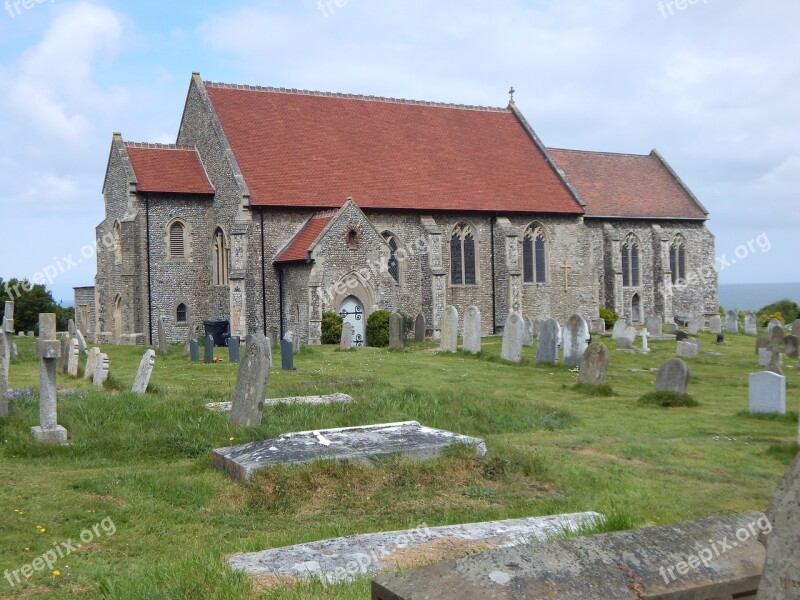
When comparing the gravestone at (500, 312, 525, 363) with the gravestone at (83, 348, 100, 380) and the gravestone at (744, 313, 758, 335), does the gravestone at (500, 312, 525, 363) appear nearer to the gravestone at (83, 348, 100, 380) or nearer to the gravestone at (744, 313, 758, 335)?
the gravestone at (83, 348, 100, 380)

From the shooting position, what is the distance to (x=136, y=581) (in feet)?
16.9

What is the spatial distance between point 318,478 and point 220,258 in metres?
22.6

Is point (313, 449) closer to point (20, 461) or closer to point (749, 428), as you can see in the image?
point (20, 461)

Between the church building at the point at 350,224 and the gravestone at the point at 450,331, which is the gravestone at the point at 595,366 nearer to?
the gravestone at the point at 450,331

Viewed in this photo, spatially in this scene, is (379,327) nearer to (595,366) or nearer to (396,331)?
(396,331)

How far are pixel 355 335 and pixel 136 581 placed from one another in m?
23.2

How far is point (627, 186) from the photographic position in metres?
40.0

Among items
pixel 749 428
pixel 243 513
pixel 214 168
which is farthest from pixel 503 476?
pixel 214 168

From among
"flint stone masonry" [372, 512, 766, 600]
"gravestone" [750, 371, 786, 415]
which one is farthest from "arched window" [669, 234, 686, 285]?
"flint stone masonry" [372, 512, 766, 600]

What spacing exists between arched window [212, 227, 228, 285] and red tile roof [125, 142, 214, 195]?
162 centimetres

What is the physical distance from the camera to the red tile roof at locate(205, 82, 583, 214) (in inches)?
1188

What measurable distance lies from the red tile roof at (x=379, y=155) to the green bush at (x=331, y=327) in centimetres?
456

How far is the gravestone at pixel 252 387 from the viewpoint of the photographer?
10844 mm

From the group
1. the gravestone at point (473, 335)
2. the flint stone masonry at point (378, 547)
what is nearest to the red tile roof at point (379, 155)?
the gravestone at point (473, 335)
